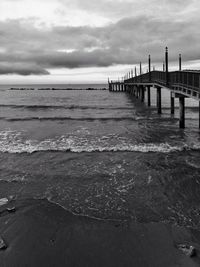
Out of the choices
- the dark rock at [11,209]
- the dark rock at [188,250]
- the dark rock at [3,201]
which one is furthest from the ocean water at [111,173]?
the dark rock at [188,250]

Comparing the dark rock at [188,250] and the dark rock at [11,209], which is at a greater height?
the dark rock at [11,209]

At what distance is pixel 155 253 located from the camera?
19.8 feet

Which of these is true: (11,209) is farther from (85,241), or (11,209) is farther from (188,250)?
(188,250)

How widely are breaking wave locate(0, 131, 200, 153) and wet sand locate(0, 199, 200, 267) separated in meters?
7.54

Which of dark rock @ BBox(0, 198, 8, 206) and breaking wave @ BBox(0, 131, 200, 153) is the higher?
breaking wave @ BBox(0, 131, 200, 153)

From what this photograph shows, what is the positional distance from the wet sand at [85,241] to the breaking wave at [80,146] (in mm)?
7536

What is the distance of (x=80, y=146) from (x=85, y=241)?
9.80 m

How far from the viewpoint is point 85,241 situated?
655 cm

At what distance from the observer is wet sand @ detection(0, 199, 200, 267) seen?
5777 mm

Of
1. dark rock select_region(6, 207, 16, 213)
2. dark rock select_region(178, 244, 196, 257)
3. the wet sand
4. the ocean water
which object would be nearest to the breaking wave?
the ocean water

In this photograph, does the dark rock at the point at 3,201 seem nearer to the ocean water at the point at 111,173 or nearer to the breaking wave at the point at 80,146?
the ocean water at the point at 111,173

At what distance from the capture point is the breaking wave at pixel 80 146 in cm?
1519

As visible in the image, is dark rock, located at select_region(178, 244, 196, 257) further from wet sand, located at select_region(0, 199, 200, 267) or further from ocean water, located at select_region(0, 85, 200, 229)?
ocean water, located at select_region(0, 85, 200, 229)

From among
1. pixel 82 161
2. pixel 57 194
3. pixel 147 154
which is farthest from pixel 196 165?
pixel 57 194
